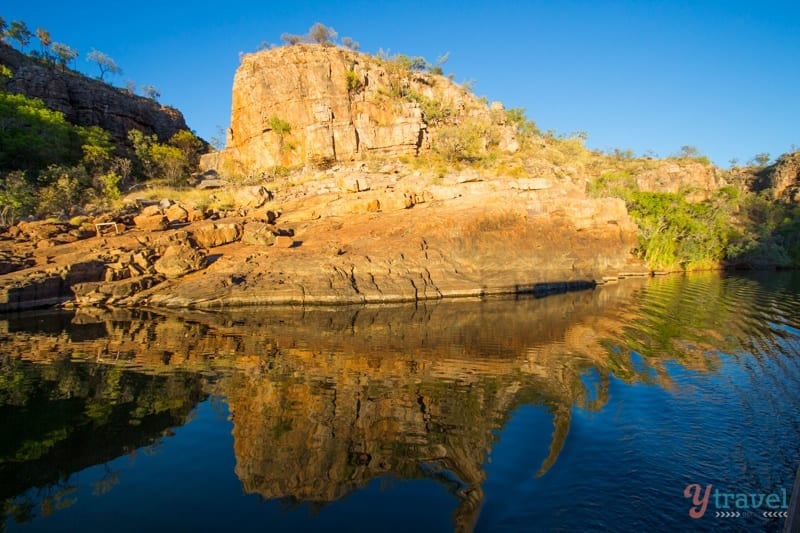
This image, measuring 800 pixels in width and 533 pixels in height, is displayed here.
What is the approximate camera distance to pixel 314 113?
40281 mm

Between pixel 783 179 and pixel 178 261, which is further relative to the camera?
pixel 783 179

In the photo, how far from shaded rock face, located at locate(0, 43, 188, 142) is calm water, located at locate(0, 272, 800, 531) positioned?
40.4 m

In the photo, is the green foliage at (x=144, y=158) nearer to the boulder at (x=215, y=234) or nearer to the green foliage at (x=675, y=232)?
the boulder at (x=215, y=234)

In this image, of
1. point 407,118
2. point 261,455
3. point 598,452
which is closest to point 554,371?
point 598,452

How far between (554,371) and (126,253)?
22.6 metres

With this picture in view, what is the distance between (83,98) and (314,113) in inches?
1049

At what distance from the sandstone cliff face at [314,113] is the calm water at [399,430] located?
29.0 metres

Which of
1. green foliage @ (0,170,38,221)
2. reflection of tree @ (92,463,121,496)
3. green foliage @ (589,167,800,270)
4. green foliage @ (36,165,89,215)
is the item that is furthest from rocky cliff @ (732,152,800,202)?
green foliage @ (0,170,38,221)

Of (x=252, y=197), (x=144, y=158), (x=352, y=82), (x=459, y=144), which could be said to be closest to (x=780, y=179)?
(x=459, y=144)

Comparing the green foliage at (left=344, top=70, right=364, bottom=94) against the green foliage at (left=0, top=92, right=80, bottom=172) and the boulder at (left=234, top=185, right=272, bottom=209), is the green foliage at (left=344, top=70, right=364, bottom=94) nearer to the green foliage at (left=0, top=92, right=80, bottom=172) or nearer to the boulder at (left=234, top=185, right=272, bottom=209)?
the boulder at (left=234, top=185, right=272, bottom=209)

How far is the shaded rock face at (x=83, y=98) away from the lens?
139ft

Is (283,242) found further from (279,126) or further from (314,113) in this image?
(314,113)

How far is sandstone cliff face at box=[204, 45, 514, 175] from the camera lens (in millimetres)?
40031

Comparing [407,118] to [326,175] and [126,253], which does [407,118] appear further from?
[126,253]
